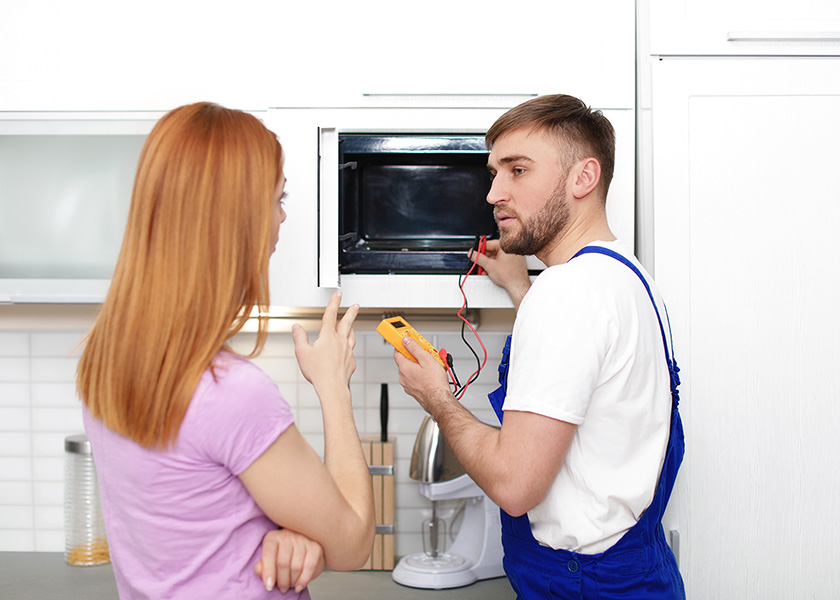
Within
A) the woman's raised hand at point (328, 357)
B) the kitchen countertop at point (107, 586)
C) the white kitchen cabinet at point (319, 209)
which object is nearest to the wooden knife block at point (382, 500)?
the kitchen countertop at point (107, 586)

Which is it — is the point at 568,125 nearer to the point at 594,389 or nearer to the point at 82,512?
the point at 594,389

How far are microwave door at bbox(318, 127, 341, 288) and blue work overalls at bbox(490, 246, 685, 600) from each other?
460 millimetres

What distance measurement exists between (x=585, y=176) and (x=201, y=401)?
75cm

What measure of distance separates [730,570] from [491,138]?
0.94 meters

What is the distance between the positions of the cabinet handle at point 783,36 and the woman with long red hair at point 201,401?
980mm

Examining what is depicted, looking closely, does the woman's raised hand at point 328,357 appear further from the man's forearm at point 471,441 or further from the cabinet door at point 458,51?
the cabinet door at point 458,51

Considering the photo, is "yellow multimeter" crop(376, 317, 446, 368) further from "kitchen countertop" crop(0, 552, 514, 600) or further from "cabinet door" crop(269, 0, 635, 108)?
"kitchen countertop" crop(0, 552, 514, 600)

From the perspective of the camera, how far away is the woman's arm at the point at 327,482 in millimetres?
825

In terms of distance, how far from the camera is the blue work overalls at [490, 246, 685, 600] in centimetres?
109

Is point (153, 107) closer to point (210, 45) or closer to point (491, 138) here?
point (210, 45)

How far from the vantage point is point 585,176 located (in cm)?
123

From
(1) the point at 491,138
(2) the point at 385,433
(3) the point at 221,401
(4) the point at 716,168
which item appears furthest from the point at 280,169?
(2) the point at 385,433

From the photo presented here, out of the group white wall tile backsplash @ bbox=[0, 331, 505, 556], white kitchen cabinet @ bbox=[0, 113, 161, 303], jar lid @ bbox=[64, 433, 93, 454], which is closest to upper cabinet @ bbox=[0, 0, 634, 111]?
white kitchen cabinet @ bbox=[0, 113, 161, 303]

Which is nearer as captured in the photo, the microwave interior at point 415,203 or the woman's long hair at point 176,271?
the woman's long hair at point 176,271
